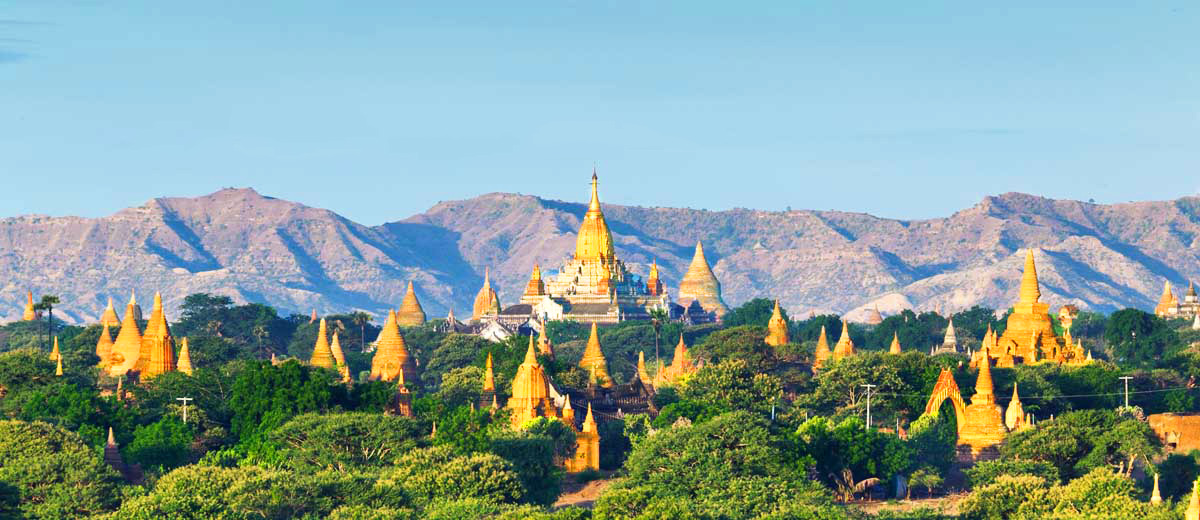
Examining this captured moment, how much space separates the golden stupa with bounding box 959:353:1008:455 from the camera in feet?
370

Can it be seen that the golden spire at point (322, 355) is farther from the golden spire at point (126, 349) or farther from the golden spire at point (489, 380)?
the golden spire at point (489, 380)

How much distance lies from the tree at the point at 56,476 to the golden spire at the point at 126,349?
43979 mm

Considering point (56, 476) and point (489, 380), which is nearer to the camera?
point (56, 476)

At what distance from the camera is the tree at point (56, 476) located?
85.4 metres

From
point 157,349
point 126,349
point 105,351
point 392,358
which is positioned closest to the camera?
point 157,349

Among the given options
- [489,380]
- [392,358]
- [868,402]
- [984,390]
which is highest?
[392,358]

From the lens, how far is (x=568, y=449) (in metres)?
105

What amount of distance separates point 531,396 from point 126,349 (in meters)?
35.5

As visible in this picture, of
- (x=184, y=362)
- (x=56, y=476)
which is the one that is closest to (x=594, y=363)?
(x=184, y=362)

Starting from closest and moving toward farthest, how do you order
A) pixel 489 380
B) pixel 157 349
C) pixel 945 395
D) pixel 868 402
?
pixel 868 402 → pixel 945 395 → pixel 489 380 → pixel 157 349

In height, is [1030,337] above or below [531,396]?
above

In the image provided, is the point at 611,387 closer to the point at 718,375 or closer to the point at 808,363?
the point at 718,375

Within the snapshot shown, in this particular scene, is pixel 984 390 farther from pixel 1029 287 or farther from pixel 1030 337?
pixel 1029 287

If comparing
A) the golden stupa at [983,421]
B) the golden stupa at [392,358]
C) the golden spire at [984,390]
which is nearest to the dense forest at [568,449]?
the golden stupa at [983,421]
